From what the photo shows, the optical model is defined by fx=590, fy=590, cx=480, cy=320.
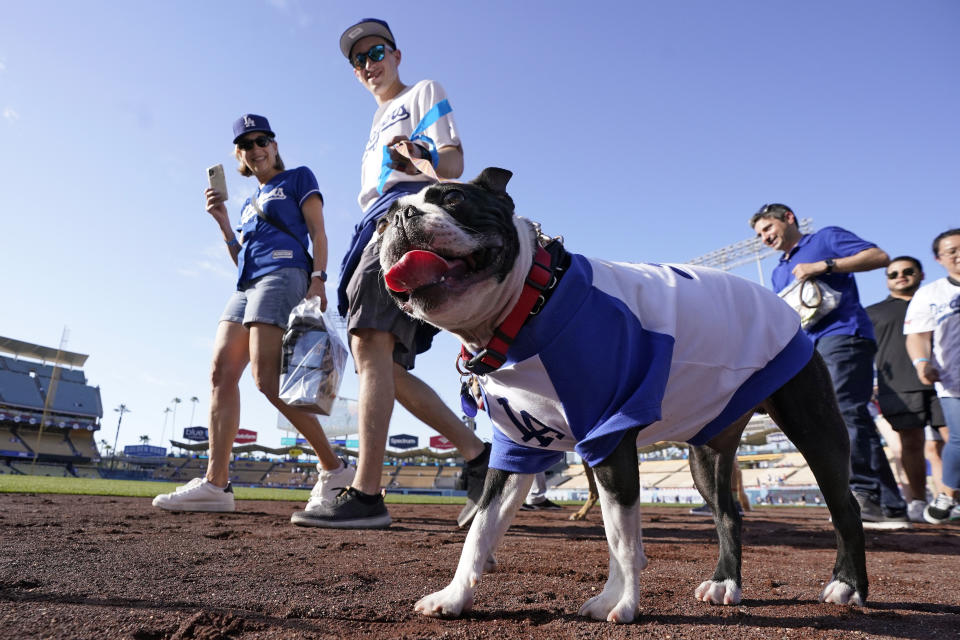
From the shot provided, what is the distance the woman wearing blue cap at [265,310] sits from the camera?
4551 mm

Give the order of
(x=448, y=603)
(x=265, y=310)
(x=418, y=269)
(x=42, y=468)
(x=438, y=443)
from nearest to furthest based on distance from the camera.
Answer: (x=448, y=603)
(x=418, y=269)
(x=265, y=310)
(x=42, y=468)
(x=438, y=443)

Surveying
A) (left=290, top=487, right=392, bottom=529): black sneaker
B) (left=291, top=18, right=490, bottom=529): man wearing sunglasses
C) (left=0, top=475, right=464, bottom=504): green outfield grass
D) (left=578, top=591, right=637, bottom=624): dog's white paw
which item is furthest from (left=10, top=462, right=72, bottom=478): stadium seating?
(left=578, top=591, right=637, bottom=624): dog's white paw

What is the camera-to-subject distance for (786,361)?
236 centimetres

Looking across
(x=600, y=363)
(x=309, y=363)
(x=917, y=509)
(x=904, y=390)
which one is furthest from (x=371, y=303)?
(x=917, y=509)

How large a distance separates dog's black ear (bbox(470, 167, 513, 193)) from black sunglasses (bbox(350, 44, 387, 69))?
268 centimetres

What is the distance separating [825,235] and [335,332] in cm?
445

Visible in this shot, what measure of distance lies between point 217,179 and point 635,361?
4800 mm

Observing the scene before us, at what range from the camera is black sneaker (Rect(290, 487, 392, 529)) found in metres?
3.77

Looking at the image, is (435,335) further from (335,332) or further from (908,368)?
(908,368)

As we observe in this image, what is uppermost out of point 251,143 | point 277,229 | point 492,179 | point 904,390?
point 251,143

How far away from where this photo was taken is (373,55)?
439 centimetres

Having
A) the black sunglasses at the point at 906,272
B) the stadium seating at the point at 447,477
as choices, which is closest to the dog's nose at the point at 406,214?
the black sunglasses at the point at 906,272

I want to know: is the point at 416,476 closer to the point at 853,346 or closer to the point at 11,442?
the point at 11,442

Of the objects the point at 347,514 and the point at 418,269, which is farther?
the point at 347,514
